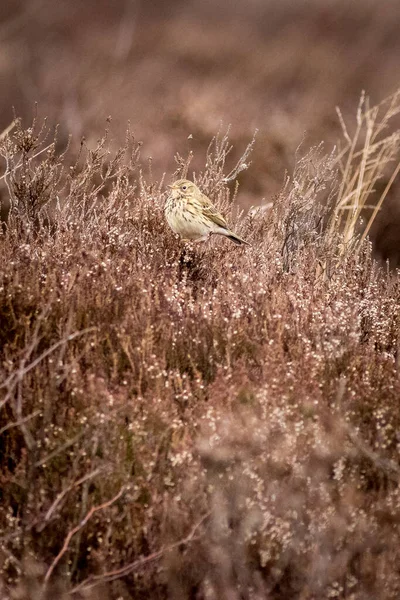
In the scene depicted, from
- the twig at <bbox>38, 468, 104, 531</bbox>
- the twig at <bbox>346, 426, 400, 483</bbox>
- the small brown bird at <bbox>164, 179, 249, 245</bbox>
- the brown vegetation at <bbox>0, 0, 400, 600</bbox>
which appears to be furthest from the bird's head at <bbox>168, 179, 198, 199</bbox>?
the twig at <bbox>38, 468, 104, 531</bbox>

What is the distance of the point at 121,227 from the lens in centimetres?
539

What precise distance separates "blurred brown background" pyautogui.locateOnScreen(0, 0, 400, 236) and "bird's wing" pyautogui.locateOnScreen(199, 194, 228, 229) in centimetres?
393

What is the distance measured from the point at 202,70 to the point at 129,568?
10.6m

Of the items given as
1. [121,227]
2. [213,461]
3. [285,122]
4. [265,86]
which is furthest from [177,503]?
[265,86]

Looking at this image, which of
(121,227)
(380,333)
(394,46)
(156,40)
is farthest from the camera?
(156,40)

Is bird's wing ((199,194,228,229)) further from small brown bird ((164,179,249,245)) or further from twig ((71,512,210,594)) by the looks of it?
twig ((71,512,210,594))

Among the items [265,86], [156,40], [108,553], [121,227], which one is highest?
[156,40]

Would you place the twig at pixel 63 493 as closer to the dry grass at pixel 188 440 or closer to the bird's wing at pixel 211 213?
the dry grass at pixel 188 440

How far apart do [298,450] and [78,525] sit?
2.66 feet

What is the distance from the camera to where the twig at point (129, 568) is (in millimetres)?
2498

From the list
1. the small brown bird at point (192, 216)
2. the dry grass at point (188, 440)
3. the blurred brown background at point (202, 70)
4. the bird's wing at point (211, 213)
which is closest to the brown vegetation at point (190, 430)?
the dry grass at point (188, 440)

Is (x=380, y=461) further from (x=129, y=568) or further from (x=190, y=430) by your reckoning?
(x=129, y=568)

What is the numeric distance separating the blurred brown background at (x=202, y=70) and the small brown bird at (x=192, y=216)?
3.96 metres

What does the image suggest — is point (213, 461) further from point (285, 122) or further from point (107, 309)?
point (285, 122)
